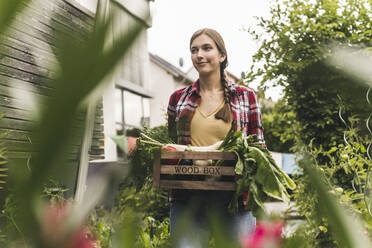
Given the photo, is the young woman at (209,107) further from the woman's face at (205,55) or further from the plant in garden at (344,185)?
the plant in garden at (344,185)

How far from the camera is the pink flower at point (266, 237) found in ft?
0.32

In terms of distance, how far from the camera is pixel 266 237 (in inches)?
4.0

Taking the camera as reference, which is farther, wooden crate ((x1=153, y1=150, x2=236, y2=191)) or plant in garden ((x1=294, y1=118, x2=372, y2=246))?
wooden crate ((x1=153, y1=150, x2=236, y2=191))

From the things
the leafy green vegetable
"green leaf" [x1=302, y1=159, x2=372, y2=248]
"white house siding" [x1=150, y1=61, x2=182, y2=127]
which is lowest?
the leafy green vegetable

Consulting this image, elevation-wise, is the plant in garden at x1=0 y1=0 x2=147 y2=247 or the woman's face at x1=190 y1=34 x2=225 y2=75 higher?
the woman's face at x1=190 y1=34 x2=225 y2=75

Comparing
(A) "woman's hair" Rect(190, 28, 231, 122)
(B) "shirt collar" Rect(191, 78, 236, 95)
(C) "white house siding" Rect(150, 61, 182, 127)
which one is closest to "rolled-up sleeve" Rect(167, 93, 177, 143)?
(B) "shirt collar" Rect(191, 78, 236, 95)

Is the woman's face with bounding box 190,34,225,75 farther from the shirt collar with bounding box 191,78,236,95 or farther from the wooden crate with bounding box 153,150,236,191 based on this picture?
the wooden crate with bounding box 153,150,236,191

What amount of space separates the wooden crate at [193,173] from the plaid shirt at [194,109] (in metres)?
0.17

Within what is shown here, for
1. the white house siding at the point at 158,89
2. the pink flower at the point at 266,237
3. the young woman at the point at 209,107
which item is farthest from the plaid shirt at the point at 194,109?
the pink flower at the point at 266,237

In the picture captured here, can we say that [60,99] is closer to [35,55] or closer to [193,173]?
[35,55]

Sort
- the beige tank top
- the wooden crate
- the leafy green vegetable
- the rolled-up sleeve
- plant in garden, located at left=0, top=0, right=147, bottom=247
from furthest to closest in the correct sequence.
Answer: the rolled-up sleeve, the beige tank top, the wooden crate, the leafy green vegetable, plant in garden, located at left=0, top=0, right=147, bottom=247

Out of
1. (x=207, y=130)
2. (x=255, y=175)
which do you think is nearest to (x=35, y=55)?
(x=255, y=175)

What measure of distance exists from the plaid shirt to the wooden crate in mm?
171

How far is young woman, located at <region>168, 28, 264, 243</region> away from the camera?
1.52 meters
